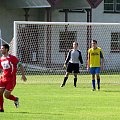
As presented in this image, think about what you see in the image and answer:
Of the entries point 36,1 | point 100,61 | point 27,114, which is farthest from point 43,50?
point 27,114

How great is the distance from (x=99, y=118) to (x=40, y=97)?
18.4 feet

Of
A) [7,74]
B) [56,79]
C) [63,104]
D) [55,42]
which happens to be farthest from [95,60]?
[7,74]

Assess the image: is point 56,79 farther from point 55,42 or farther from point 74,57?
point 55,42

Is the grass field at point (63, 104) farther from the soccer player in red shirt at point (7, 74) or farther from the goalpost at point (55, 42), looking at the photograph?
the goalpost at point (55, 42)

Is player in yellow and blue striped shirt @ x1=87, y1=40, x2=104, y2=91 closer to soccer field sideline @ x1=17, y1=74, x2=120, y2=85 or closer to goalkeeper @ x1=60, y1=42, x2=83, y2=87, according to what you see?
goalkeeper @ x1=60, y1=42, x2=83, y2=87

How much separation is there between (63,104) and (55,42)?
14.4m

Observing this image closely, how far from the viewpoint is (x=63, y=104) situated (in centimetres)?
1719

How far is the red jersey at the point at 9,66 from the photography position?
51.3 feet

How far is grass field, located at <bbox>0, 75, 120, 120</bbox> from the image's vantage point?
1442 centimetres

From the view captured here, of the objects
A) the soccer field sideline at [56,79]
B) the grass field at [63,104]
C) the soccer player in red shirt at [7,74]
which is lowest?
the grass field at [63,104]

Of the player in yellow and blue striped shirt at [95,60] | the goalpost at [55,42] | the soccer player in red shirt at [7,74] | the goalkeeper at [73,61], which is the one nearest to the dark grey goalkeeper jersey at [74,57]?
the goalkeeper at [73,61]

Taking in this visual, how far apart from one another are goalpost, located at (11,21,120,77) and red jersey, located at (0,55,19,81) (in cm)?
1090

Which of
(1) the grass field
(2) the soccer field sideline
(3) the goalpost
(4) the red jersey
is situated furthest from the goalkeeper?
(4) the red jersey

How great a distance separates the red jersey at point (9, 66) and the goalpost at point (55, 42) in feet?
35.8
